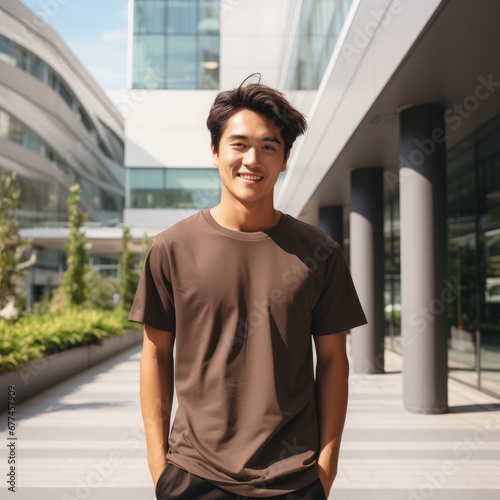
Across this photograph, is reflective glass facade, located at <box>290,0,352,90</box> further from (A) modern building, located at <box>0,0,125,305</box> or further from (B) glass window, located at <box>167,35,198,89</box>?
(A) modern building, located at <box>0,0,125,305</box>

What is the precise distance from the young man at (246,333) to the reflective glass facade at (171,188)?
117 ft

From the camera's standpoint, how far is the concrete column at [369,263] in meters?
13.6

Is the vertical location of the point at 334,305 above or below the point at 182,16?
below

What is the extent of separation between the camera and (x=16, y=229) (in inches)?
569

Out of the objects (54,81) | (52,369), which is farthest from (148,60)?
(54,81)

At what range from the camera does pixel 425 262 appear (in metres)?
9.37

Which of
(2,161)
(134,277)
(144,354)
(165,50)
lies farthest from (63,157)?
(144,354)

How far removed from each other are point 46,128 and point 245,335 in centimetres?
6388

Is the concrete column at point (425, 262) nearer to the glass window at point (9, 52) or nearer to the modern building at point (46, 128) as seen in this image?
the modern building at point (46, 128)

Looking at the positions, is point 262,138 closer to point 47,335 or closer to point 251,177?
point 251,177

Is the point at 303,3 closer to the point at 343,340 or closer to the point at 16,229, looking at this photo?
the point at 16,229

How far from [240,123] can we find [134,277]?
25428 mm

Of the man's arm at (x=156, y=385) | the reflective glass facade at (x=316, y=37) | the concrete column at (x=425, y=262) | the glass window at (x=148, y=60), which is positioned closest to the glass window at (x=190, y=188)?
the glass window at (x=148, y=60)

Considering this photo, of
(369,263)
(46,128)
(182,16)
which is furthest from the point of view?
(46,128)
